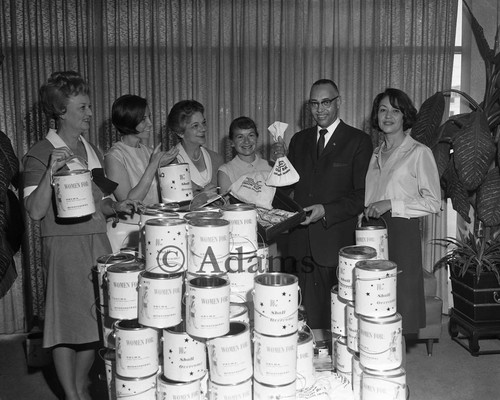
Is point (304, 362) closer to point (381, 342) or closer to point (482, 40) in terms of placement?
point (381, 342)

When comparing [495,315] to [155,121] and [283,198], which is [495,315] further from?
[155,121]

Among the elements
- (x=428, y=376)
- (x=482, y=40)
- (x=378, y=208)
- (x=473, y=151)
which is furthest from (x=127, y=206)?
(x=482, y=40)

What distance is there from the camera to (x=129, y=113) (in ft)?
9.41

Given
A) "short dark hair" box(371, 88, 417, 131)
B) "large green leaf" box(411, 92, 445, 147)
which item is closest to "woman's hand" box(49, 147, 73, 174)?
"short dark hair" box(371, 88, 417, 131)

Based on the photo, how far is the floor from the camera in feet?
9.98

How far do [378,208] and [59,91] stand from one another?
152 centimetres

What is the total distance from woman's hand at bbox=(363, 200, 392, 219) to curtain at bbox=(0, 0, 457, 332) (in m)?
1.63

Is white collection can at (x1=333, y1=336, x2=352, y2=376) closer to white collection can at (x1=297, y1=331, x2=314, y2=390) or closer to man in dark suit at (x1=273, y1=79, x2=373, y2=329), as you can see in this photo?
white collection can at (x1=297, y1=331, x2=314, y2=390)

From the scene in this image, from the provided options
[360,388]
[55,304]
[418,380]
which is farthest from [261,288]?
[418,380]

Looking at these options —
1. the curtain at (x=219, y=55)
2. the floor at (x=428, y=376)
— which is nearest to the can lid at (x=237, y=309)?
the floor at (x=428, y=376)

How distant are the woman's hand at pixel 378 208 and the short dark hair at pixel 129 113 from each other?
1.22m

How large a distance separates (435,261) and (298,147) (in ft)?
6.24

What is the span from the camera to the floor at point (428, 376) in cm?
304

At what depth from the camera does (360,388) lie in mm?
1951
